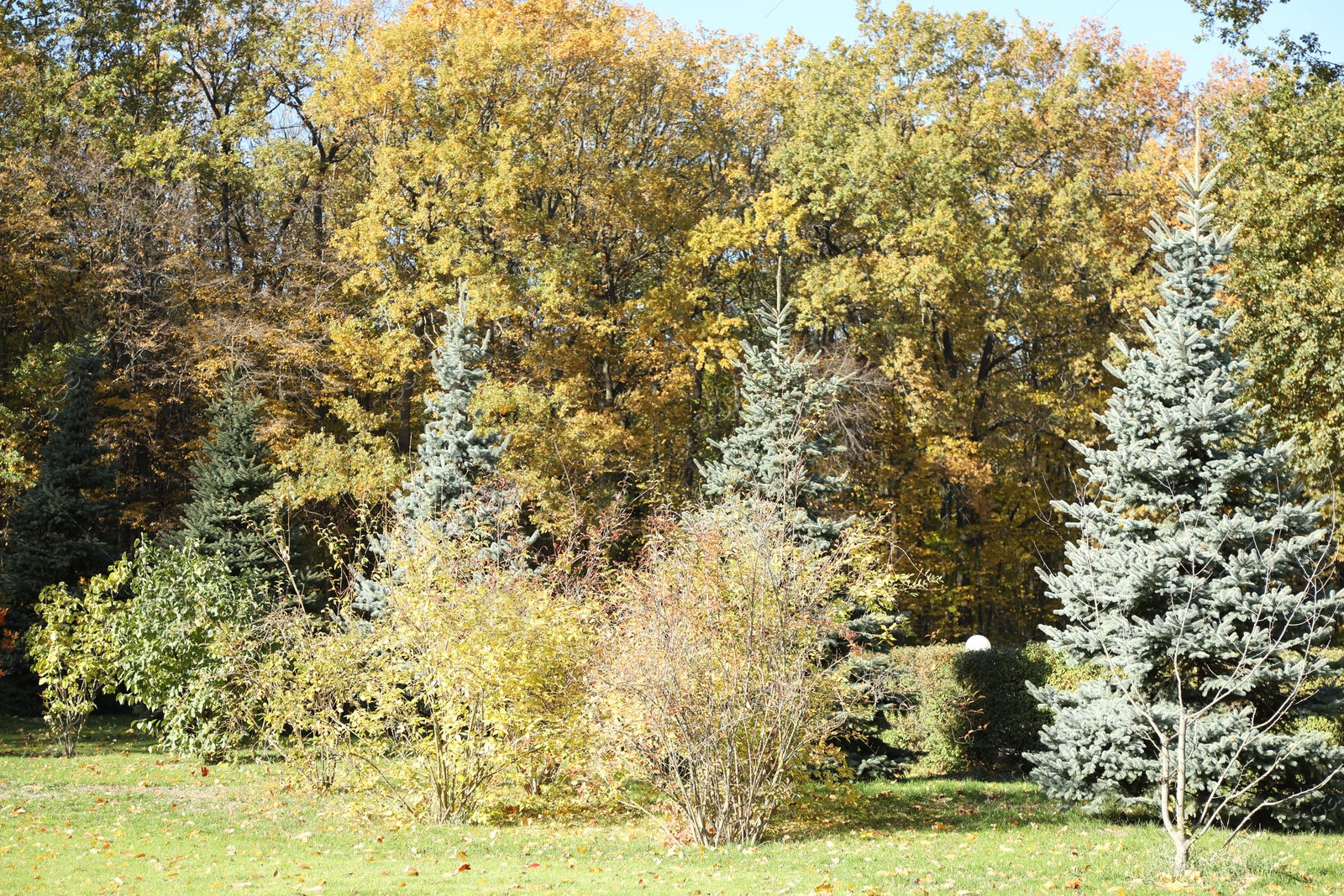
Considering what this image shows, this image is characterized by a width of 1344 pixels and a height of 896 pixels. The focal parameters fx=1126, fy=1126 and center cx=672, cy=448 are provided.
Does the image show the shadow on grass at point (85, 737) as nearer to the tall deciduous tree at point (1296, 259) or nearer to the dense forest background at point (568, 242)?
the dense forest background at point (568, 242)

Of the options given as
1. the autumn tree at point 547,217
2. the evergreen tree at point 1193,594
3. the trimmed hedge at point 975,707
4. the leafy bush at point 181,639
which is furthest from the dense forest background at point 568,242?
the evergreen tree at point 1193,594

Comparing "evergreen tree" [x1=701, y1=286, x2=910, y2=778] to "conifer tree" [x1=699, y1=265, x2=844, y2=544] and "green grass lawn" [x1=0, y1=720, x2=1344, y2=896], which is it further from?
"green grass lawn" [x1=0, y1=720, x2=1344, y2=896]

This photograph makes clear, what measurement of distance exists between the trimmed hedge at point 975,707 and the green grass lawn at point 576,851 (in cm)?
266

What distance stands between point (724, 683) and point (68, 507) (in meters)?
17.1

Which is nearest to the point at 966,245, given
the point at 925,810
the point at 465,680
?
the point at 925,810

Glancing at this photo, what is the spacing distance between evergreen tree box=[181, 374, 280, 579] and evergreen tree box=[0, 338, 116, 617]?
2610mm

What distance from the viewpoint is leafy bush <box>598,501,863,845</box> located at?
8688 millimetres

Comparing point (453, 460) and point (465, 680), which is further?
point (453, 460)

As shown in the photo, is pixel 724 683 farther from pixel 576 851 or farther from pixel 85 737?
pixel 85 737

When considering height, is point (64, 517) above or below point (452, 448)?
below

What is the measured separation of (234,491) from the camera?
19.7 m

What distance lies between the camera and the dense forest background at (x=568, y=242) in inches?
860

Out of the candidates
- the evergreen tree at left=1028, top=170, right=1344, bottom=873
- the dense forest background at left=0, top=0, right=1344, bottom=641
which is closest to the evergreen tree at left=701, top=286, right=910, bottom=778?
the evergreen tree at left=1028, top=170, right=1344, bottom=873

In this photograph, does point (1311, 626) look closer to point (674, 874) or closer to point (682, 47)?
point (674, 874)
